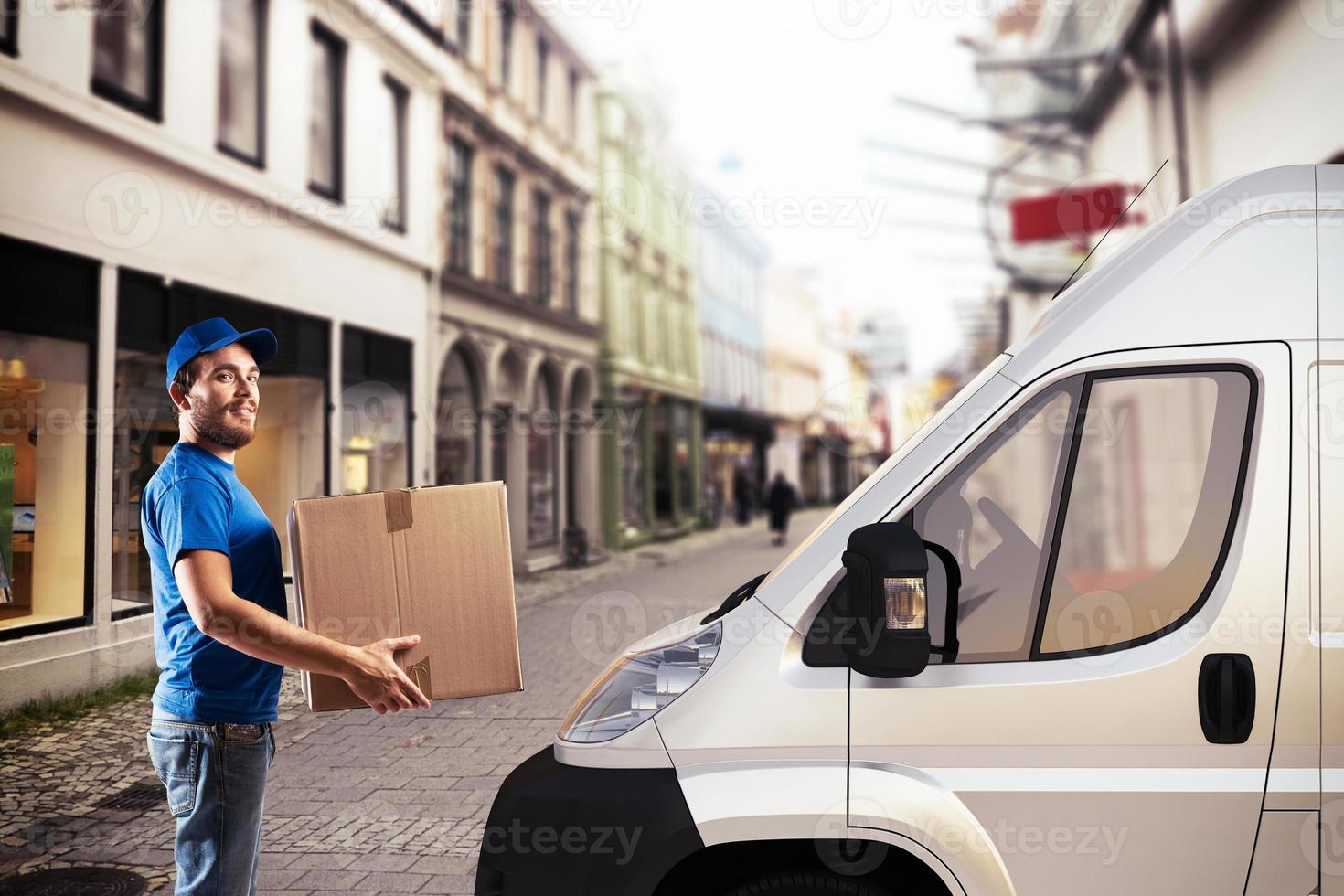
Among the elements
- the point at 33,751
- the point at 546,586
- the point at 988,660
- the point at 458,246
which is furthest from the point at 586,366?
the point at 988,660

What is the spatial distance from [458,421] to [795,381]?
3152 cm

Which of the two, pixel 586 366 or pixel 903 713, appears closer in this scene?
pixel 903 713

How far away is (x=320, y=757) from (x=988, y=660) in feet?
12.6

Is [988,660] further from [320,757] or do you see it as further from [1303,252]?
[320,757]

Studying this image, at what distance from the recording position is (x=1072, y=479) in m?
2.38

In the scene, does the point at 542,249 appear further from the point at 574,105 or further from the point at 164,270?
the point at 164,270

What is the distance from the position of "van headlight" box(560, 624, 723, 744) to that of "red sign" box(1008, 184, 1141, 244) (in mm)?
9375

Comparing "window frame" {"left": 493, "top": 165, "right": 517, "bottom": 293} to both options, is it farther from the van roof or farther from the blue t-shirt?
the van roof

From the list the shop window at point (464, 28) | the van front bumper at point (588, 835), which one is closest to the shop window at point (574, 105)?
the shop window at point (464, 28)

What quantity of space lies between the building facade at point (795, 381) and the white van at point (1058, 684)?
120ft

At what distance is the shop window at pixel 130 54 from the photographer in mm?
8570

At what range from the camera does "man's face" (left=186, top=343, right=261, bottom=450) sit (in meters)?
2.54

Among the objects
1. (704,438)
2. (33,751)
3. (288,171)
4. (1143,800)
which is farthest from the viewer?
(704,438)

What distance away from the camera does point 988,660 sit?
2.33 m
